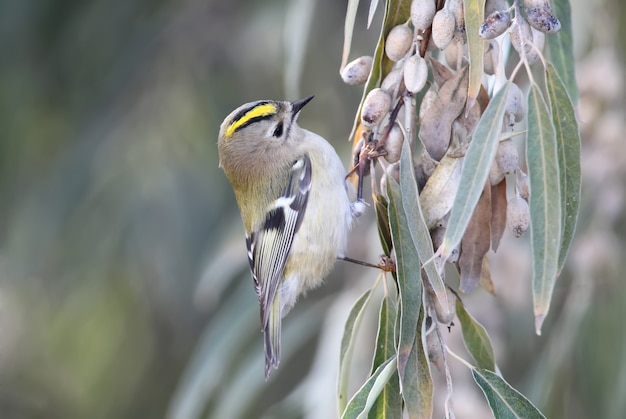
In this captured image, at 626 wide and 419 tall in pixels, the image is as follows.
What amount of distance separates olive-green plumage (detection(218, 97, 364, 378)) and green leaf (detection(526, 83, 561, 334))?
2.92 feet

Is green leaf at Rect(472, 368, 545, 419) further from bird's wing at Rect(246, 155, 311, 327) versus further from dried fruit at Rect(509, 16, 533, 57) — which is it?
bird's wing at Rect(246, 155, 311, 327)

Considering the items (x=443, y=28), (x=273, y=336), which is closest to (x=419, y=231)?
(x=443, y=28)

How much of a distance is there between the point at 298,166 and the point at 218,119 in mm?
1662

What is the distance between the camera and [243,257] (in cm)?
299

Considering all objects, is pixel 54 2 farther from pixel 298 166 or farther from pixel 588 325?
pixel 588 325

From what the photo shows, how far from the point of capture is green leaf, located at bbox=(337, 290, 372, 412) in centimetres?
152

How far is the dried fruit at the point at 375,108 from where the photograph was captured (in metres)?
1.38

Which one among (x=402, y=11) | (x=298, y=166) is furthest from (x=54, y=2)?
(x=402, y=11)

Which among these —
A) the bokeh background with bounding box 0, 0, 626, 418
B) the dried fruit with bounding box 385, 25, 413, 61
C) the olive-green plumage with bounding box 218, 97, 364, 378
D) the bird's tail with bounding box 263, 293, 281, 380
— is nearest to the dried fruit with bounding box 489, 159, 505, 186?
the dried fruit with bounding box 385, 25, 413, 61

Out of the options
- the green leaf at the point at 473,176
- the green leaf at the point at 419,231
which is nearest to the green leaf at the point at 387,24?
the green leaf at the point at 419,231

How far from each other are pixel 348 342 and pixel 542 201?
479 millimetres

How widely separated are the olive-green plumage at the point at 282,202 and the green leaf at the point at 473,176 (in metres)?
0.92

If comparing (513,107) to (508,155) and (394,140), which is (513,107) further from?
(394,140)

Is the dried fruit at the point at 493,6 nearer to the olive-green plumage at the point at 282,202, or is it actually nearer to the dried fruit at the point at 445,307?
the dried fruit at the point at 445,307
